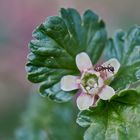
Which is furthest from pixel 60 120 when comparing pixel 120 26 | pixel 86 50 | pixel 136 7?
pixel 136 7

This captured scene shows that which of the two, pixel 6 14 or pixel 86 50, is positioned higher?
pixel 86 50

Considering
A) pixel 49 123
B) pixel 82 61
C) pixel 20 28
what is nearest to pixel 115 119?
pixel 82 61

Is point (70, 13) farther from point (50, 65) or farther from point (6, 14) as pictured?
point (6, 14)

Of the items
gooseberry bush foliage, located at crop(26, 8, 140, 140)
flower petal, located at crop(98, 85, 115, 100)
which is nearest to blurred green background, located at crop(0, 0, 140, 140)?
gooseberry bush foliage, located at crop(26, 8, 140, 140)

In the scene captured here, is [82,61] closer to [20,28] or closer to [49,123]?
[49,123]

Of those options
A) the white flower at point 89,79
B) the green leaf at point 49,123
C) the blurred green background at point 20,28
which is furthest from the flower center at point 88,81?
the blurred green background at point 20,28

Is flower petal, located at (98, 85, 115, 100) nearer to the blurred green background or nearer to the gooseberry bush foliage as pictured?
the gooseberry bush foliage
